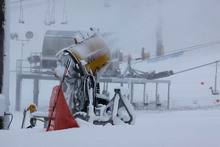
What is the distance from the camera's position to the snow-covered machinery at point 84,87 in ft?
7.85

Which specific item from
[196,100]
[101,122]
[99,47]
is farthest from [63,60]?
[196,100]

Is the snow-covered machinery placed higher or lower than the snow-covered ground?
higher

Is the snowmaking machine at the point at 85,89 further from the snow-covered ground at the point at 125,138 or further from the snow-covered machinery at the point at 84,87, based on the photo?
the snow-covered ground at the point at 125,138

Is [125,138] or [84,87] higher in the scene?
→ [84,87]

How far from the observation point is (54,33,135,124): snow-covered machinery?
2.39 meters

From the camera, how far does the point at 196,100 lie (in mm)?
9680

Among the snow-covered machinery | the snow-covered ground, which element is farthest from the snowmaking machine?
the snow-covered ground

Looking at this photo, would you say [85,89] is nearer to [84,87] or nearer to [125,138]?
[84,87]

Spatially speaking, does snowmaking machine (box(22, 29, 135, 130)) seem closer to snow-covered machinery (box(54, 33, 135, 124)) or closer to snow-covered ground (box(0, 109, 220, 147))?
snow-covered machinery (box(54, 33, 135, 124))

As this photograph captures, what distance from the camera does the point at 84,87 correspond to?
246cm

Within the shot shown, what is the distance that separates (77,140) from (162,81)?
25.3 feet

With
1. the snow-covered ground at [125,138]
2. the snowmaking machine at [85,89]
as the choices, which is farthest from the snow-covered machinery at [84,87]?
the snow-covered ground at [125,138]

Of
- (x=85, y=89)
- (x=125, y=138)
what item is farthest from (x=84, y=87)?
(x=125, y=138)

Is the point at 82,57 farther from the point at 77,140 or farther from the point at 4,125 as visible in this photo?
the point at 77,140
